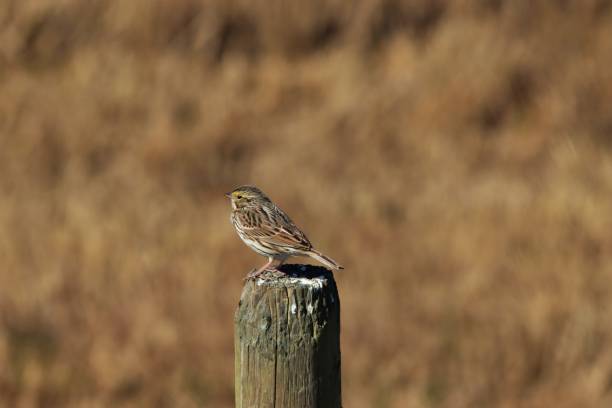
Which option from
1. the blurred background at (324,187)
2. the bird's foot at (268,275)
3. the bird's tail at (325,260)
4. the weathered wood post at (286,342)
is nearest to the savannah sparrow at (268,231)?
the bird's tail at (325,260)

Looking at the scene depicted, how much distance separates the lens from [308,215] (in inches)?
504

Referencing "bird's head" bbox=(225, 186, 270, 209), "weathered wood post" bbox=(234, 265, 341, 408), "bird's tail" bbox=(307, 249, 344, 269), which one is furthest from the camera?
"bird's head" bbox=(225, 186, 270, 209)

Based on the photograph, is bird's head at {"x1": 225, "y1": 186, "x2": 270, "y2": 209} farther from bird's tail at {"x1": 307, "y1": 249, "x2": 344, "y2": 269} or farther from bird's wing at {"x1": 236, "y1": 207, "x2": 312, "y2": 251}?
bird's tail at {"x1": 307, "y1": 249, "x2": 344, "y2": 269}

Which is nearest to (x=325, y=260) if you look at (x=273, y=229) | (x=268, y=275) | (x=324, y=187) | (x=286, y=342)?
(x=273, y=229)

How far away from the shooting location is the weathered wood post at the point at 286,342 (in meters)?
3.74

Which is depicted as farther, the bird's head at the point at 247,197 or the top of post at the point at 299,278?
the bird's head at the point at 247,197

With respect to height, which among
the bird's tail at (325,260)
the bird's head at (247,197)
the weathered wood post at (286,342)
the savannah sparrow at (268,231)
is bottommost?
the weathered wood post at (286,342)

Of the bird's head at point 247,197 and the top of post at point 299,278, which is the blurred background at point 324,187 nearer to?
the bird's head at point 247,197

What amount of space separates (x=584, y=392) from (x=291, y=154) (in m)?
6.16

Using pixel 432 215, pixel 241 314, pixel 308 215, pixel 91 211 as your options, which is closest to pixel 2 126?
pixel 91 211

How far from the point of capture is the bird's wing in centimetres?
538

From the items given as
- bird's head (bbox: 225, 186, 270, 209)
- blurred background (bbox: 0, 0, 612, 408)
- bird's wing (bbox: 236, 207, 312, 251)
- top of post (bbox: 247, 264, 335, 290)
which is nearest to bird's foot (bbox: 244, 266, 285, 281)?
top of post (bbox: 247, 264, 335, 290)

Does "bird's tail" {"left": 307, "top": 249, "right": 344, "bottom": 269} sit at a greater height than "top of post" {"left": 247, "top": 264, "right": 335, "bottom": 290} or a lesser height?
greater

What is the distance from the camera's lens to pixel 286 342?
374cm
